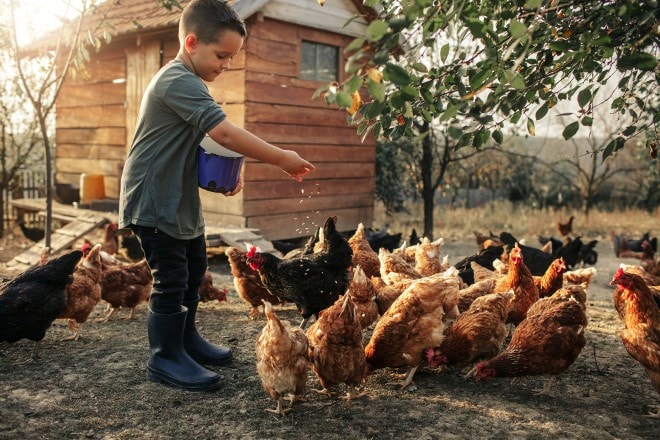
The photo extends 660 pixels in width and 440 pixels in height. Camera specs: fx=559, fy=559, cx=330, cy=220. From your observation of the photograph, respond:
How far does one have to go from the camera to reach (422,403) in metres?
3.33

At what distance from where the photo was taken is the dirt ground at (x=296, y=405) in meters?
2.94

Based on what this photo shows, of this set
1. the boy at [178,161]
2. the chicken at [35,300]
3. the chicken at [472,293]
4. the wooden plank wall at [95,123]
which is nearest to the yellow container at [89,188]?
the wooden plank wall at [95,123]

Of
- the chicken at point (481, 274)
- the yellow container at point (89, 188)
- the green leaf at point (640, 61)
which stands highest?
the green leaf at point (640, 61)

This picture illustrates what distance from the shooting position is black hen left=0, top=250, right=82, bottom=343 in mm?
3854

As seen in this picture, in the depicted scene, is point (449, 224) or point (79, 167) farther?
point (449, 224)

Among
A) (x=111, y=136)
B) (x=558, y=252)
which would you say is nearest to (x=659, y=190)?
(x=558, y=252)

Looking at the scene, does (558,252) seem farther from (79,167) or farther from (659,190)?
(659,190)

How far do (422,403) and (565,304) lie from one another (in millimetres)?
1167

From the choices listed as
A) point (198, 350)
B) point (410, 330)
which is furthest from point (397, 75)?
point (198, 350)

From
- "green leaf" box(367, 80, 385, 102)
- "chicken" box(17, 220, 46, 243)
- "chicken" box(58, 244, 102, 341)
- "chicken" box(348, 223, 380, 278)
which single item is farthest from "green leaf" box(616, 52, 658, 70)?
"chicken" box(17, 220, 46, 243)

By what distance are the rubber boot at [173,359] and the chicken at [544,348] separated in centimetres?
172

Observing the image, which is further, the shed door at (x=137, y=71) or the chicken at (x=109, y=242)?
the shed door at (x=137, y=71)

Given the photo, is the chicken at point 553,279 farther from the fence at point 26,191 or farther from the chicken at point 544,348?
the fence at point 26,191

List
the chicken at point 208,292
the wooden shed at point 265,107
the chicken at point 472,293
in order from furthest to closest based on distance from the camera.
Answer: the wooden shed at point 265,107
the chicken at point 208,292
the chicken at point 472,293
